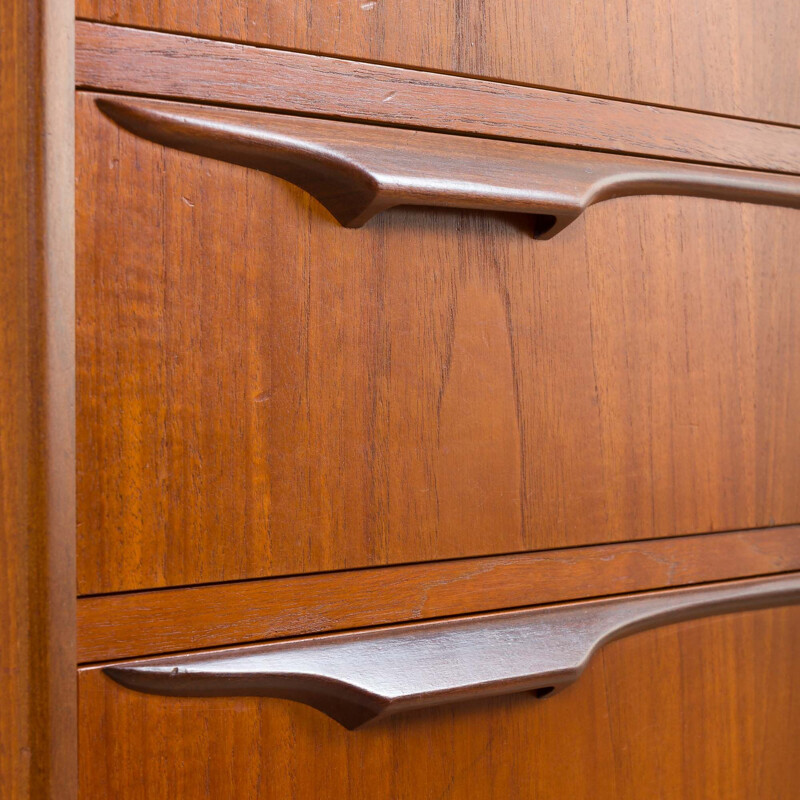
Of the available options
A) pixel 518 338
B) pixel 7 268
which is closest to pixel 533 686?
pixel 518 338

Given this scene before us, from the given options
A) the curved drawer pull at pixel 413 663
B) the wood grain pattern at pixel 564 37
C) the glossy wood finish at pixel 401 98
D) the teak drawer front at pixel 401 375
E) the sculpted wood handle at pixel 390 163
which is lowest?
the curved drawer pull at pixel 413 663

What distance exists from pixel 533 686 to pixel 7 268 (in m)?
0.29

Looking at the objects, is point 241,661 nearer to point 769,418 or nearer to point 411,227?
point 411,227

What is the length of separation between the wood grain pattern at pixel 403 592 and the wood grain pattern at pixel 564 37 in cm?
23

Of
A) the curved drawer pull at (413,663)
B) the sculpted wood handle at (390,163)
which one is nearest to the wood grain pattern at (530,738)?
the curved drawer pull at (413,663)

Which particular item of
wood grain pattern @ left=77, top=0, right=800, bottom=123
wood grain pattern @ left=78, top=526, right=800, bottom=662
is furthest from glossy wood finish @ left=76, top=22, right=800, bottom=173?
wood grain pattern @ left=78, top=526, right=800, bottom=662

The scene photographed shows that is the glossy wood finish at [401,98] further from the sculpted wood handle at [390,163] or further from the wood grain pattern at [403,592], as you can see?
the wood grain pattern at [403,592]

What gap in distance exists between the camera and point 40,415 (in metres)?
0.31

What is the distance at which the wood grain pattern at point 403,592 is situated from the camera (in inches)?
13.1

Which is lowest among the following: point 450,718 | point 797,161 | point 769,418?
point 450,718

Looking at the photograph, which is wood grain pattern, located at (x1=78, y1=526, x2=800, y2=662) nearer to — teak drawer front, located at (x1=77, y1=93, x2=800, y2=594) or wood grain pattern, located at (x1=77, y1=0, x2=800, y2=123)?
teak drawer front, located at (x1=77, y1=93, x2=800, y2=594)

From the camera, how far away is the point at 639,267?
442 millimetres

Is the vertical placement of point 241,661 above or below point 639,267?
below

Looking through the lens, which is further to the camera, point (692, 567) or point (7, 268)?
point (692, 567)
